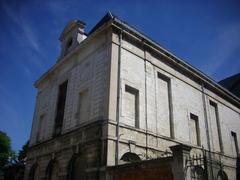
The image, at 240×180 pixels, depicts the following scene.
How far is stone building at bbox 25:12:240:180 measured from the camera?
9.55 m

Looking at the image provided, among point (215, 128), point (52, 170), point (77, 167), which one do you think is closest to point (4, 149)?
point (52, 170)

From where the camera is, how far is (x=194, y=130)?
15133 millimetres

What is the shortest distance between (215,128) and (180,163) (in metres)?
11.5

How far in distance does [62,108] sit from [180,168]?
9.40 meters

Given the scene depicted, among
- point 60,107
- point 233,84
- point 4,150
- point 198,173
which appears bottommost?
point 198,173

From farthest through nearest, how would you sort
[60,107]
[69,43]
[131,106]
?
[69,43], [60,107], [131,106]

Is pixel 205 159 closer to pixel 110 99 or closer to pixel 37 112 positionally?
pixel 110 99

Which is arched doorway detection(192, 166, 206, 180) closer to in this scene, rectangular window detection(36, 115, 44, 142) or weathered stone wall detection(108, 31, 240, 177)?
weathered stone wall detection(108, 31, 240, 177)

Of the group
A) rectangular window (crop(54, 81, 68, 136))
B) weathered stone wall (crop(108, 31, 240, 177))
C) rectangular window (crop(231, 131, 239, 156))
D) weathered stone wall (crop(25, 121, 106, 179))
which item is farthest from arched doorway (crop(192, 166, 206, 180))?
rectangular window (crop(231, 131, 239, 156))

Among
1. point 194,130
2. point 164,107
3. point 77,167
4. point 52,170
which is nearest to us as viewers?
point 77,167

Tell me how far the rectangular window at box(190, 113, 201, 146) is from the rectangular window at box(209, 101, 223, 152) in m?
1.91

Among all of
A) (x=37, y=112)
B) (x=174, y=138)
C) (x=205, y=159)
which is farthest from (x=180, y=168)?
(x=37, y=112)

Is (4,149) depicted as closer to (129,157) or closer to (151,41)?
(129,157)

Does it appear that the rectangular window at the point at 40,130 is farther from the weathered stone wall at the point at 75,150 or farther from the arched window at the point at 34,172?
the arched window at the point at 34,172
